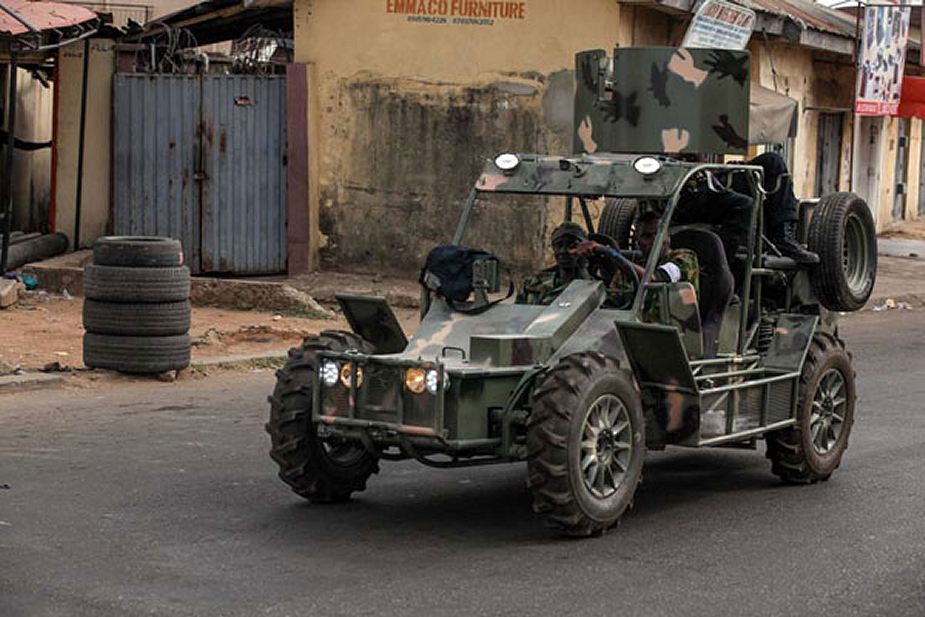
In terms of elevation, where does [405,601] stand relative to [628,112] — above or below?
below

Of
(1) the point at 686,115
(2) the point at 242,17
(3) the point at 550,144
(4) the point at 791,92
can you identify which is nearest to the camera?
(1) the point at 686,115

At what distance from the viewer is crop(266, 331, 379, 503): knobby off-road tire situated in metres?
8.29

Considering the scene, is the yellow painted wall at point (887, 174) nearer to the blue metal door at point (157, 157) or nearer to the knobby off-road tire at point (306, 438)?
the blue metal door at point (157, 157)

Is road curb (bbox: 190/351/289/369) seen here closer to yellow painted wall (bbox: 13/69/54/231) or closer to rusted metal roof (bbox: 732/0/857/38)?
yellow painted wall (bbox: 13/69/54/231)

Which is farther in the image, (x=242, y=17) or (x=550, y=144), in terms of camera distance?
(x=242, y=17)

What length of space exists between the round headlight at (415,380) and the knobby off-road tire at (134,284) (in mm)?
5181

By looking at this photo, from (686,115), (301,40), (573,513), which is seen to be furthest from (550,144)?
(573,513)

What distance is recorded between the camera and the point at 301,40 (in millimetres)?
19422

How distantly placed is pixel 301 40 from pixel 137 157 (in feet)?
7.62

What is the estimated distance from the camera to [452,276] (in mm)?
8617

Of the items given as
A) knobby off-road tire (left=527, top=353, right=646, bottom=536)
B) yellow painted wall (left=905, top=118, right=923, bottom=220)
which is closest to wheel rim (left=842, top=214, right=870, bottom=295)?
knobby off-road tire (left=527, top=353, right=646, bottom=536)

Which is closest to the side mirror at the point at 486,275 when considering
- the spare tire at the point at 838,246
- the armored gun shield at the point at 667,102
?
the armored gun shield at the point at 667,102

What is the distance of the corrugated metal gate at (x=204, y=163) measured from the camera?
1892 centimetres

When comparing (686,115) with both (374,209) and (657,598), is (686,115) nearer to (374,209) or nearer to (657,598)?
(657,598)
